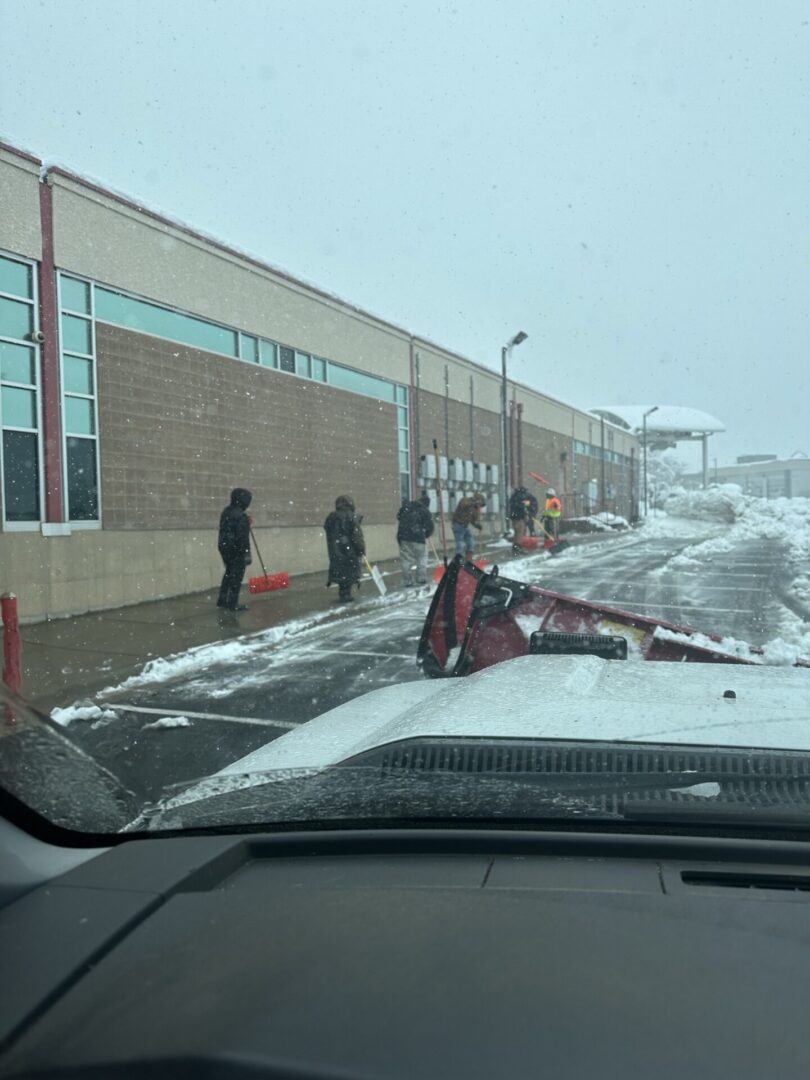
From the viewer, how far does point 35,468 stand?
42.0 ft

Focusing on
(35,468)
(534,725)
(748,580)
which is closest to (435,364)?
(748,580)

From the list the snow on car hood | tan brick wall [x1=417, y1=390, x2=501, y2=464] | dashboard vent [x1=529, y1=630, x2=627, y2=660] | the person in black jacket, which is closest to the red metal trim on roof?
the person in black jacket

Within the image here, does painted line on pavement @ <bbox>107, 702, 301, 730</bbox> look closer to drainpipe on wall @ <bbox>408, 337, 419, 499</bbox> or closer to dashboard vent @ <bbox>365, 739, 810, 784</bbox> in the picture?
dashboard vent @ <bbox>365, 739, 810, 784</bbox>

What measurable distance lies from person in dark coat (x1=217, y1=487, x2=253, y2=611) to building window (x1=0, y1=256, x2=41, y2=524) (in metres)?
2.61

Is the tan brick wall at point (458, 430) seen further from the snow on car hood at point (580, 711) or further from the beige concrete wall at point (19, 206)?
the snow on car hood at point (580, 711)

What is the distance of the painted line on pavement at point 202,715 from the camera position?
6.91m

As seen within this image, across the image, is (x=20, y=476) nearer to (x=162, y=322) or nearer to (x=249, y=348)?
(x=162, y=322)

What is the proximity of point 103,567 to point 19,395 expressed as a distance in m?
2.83

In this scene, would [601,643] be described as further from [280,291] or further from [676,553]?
[676,553]

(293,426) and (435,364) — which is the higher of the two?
(435,364)

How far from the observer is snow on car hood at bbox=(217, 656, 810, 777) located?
2.63 metres

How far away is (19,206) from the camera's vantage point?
12.4 m

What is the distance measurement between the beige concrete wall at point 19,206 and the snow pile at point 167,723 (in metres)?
8.14

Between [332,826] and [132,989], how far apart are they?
2.40 ft
